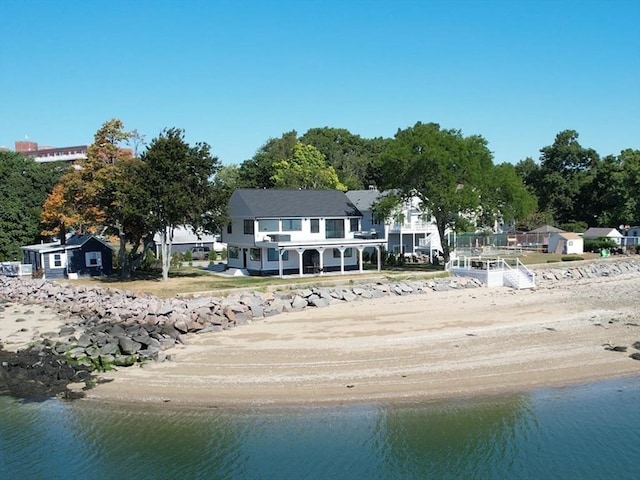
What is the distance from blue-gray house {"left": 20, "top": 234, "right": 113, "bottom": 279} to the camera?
4422 cm

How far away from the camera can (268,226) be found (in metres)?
43.5

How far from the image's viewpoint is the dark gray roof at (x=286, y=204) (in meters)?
43.7

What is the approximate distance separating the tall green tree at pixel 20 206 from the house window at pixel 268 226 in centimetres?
2669

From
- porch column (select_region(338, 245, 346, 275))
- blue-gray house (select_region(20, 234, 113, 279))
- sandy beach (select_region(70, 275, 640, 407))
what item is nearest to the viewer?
sandy beach (select_region(70, 275, 640, 407))

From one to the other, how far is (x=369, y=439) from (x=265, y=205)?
96.7 feet

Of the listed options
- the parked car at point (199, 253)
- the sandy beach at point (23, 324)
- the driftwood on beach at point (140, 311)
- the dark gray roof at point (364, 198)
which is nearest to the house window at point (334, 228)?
the driftwood on beach at point (140, 311)

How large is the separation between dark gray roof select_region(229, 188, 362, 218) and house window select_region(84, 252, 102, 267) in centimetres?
1048

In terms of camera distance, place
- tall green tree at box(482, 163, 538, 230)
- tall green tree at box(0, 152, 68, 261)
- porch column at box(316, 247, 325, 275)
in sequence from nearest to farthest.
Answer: porch column at box(316, 247, 325, 275), tall green tree at box(482, 163, 538, 230), tall green tree at box(0, 152, 68, 261)

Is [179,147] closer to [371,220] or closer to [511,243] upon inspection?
[371,220]

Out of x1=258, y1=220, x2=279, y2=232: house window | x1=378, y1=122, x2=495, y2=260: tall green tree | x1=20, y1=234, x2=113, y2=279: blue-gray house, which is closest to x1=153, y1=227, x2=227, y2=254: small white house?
x1=20, y1=234, x2=113, y2=279: blue-gray house

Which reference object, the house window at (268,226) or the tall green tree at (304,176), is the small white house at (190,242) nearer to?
the tall green tree at (304,176)

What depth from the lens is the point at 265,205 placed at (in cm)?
4428

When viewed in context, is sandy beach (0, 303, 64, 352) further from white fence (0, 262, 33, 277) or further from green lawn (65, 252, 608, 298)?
white fence (0, 262, 33, 277)

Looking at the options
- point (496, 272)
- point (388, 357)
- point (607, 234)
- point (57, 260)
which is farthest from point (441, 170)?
point (57, 260)
